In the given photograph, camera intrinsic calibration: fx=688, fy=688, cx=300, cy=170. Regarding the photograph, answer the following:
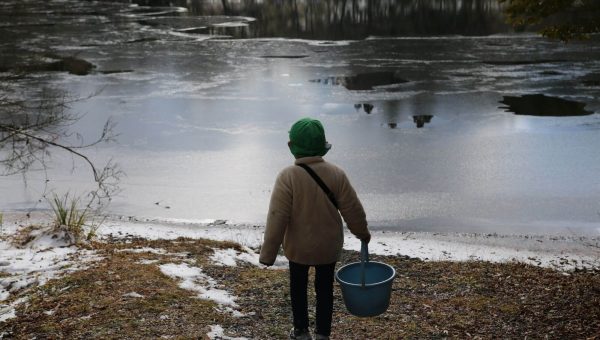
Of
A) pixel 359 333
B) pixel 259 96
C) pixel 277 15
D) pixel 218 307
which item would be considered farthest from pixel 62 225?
pixel 277 15

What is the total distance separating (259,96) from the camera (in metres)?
19.9

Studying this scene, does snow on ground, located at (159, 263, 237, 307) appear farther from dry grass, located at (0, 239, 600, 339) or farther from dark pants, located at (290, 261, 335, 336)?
dark pants, located at (290, 261, 335, 336)

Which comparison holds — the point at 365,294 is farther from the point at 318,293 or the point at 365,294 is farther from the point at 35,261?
the point at 35,261

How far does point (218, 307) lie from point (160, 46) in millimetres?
25432

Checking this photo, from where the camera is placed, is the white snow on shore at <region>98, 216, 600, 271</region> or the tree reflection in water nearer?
the white snow on shore at <region>98, 216, 600, 271</region>

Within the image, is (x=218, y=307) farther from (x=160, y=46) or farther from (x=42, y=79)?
(x=160, y=46)

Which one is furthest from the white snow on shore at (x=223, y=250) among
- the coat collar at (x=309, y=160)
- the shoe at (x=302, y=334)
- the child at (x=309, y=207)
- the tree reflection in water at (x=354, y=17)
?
the tree reflection in water at (x=354, y=17)

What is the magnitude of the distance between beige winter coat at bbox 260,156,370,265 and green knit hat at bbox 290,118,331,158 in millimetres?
54

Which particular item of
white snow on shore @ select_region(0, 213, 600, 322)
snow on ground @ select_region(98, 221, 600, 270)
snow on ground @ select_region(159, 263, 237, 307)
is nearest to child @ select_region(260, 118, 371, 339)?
white snow on shore @ select_region(0, 213, 600, 322)

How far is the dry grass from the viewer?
17.4ft

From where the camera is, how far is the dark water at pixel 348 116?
455 inches

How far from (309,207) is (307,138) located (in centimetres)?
45

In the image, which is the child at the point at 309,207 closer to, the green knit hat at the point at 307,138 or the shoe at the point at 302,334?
the green knit hat at the point at 307,138

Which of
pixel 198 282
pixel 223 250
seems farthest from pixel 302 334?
pixel 223 250
